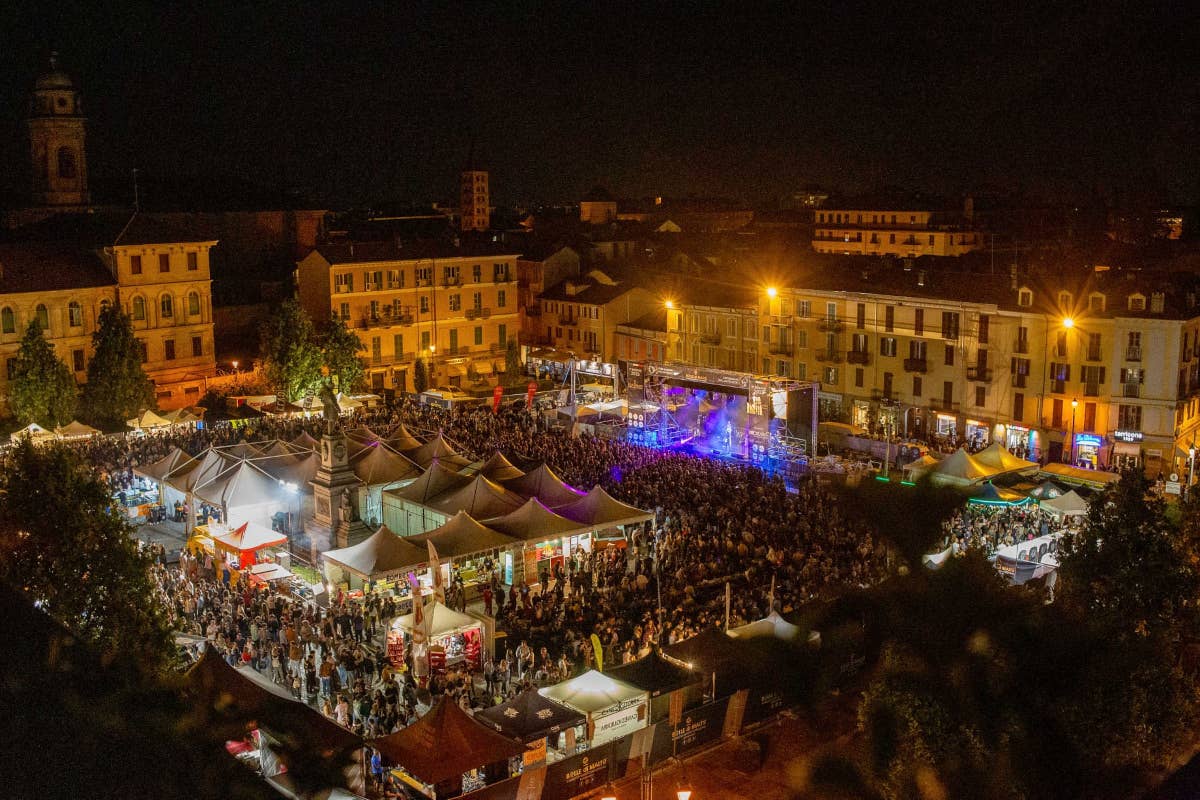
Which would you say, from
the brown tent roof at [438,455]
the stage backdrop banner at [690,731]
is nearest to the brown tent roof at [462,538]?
the brown tent roof at [438,455]

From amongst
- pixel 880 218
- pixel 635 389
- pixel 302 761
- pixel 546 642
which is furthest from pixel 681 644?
pixel 880 218

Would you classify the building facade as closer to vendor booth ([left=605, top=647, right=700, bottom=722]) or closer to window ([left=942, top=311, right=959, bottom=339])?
window ([left=942, top=311, right=959, bottom=339])

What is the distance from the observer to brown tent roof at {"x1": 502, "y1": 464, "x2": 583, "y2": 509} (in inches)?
904

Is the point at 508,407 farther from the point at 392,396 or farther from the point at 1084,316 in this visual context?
the point at 1084,316

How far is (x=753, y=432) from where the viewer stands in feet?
106

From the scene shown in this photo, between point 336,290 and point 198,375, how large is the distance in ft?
21.7

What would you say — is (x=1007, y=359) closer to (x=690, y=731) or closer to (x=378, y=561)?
(x=378, y=561)

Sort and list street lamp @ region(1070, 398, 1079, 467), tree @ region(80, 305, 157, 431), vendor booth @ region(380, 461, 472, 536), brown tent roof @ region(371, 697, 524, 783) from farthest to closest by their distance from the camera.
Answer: tree @ region(80, 305, 157, 431) < street lamp @ region(1070, 398, 1079, 467) < vendor booth @ region(380, 461, 472, 536) < brown tent roof @ region(371, 697, 524, 783)

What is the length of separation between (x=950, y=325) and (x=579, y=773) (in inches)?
1063

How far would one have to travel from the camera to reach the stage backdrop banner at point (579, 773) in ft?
40.6

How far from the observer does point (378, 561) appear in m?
18.8

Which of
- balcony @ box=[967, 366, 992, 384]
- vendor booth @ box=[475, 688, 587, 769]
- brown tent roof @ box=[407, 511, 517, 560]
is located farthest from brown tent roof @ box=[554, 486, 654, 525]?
balcony @ box=[967, 366, 992, 384]

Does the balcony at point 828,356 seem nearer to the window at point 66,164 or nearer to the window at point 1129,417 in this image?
the window at point 1129,417

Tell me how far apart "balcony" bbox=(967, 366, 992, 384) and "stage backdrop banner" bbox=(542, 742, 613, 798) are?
25714mm
